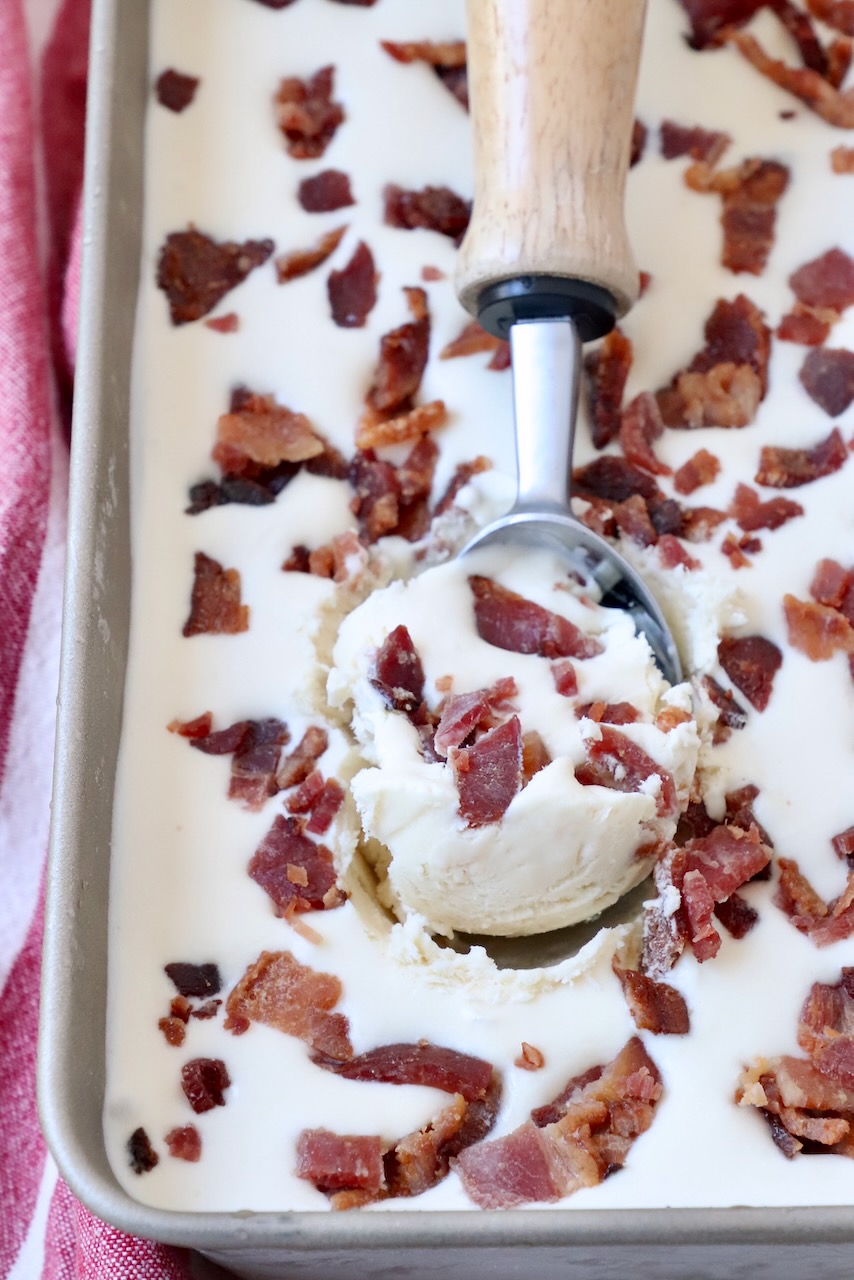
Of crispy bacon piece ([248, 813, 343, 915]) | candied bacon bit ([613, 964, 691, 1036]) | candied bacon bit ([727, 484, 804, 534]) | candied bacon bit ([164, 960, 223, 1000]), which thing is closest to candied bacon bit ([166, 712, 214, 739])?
crispy bacon piece ([248, 813, 343, 915])

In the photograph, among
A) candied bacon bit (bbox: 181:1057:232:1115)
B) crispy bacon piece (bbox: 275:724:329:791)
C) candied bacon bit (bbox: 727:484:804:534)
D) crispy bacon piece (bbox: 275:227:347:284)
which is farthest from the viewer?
crispy bacon piece (bbox: 275:227:347:284)

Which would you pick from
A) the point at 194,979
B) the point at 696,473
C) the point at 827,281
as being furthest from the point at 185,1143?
the point at 827,281

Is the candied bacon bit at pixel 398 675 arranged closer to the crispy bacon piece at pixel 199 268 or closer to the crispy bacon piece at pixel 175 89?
the crispy bacon piece at pixel 199 268

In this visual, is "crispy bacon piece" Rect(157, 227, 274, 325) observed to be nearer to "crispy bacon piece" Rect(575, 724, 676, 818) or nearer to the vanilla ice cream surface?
the vanilla ice cream surface

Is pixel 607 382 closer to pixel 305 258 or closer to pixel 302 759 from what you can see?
pixel 305 258

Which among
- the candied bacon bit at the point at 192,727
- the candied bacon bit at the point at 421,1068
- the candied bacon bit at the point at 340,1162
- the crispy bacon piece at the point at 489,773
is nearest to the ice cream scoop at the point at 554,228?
the crispy bacon piece at the point at 489,773
